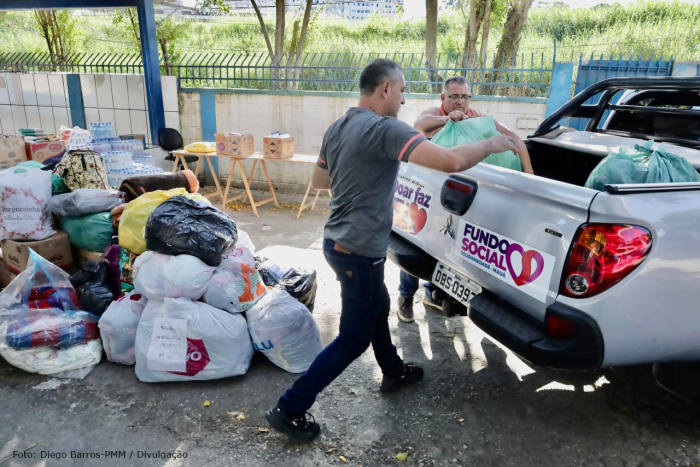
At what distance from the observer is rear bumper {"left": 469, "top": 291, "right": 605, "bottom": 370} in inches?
78.8

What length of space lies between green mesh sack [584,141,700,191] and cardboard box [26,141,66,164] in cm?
531

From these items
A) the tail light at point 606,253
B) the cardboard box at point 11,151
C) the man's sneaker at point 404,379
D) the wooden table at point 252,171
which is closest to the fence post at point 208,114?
the wooden table at point 252,171

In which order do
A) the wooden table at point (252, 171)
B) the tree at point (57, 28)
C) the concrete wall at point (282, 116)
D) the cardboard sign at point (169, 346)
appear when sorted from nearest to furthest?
the cardboard sign at point (169, 346) < the wooden table at point (252, 171) < the concrete wall at point (282, 116) < the tree at point (57, 28)

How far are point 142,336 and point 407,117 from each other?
17.8ft

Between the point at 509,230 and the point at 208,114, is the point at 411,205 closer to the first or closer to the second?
the point at 509,230

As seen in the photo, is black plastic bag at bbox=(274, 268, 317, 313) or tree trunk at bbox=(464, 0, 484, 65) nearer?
black plastic bag at bbox=(274, 268, 317, 313)

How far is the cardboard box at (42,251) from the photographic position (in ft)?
12.2

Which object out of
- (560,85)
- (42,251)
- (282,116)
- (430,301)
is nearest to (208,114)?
(282,116)

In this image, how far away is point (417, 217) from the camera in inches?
118

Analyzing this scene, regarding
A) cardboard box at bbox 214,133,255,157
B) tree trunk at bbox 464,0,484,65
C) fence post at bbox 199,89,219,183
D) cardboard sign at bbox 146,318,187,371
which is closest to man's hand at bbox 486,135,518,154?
cardboard sign at bbox 146,318,187,371

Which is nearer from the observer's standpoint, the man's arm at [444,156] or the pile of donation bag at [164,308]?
the man's arm at [444,156]

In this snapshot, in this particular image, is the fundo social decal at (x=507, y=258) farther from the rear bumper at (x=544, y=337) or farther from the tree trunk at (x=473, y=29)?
the tree trunk at (x=473, y=29)

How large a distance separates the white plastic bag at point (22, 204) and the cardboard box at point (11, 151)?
61.1 inches

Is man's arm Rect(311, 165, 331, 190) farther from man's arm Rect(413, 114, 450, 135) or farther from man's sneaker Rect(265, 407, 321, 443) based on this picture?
man's arm Rect(413, 114, 450, 135)
